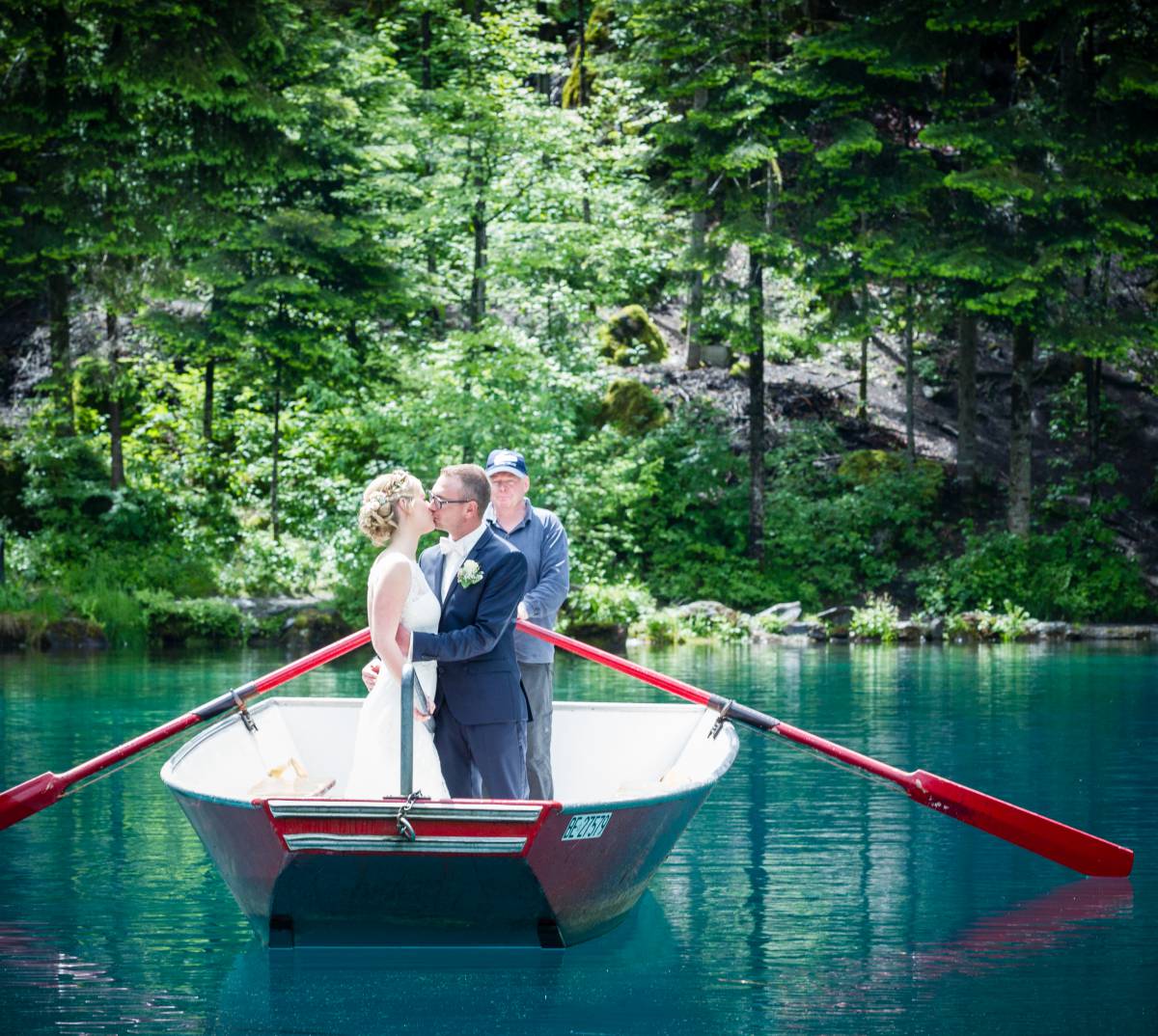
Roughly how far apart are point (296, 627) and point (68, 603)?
2.92 meters

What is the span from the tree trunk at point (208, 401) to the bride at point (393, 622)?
1876 centimetres

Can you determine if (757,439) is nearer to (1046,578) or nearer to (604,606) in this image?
(604,606)

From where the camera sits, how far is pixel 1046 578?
2241cm

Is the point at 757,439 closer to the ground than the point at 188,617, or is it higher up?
higher up

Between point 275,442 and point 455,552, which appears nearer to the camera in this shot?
point 455,552

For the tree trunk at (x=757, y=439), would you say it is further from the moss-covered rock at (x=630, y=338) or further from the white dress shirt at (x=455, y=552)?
the white dress shirt at (x=455, y=552)

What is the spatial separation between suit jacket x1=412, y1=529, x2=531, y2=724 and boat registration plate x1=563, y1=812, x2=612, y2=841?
0.60 metres

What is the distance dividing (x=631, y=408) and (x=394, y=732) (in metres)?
20.2

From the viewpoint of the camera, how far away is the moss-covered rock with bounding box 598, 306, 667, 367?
2666 centimetres

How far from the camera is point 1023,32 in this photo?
2405 centimetres

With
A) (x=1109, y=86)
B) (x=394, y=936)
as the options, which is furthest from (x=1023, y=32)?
(x=394, y=936)

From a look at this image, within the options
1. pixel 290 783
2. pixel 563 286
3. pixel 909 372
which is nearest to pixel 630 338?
pixel 563 286

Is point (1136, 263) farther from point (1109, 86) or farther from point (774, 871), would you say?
point (774, 871)

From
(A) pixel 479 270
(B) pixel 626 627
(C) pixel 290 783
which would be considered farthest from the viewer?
(A) pixel 479 270
